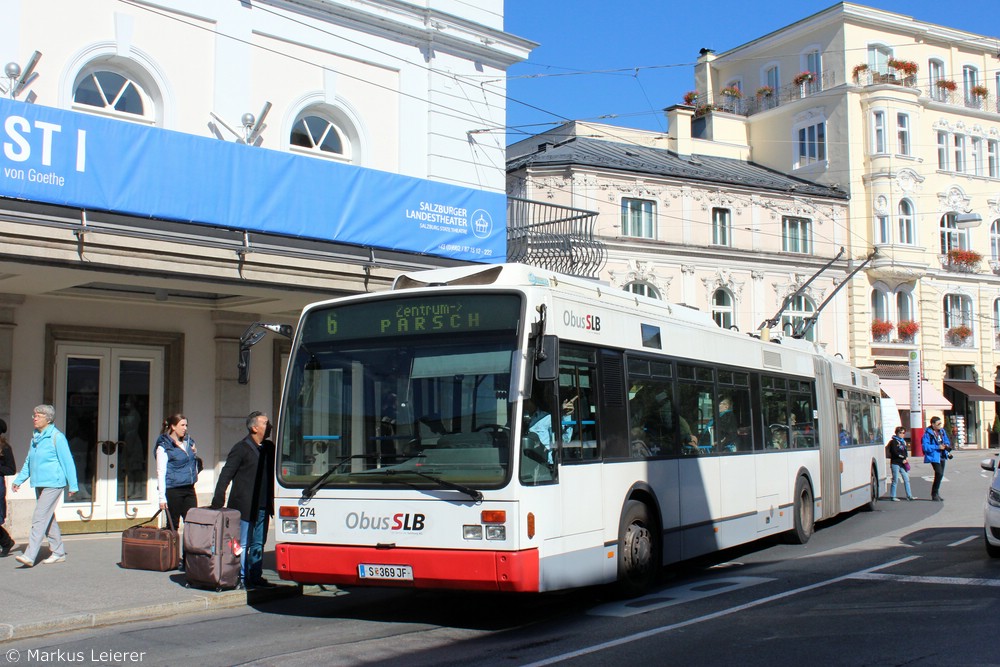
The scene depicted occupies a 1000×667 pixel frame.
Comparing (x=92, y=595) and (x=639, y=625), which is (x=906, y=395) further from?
(x=92, y=595)

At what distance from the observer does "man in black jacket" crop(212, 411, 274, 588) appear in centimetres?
1070

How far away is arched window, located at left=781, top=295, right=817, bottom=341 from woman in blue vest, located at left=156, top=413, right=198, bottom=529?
33.5m

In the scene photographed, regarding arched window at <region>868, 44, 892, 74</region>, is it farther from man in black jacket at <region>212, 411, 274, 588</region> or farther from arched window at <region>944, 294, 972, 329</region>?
man in black jacket at <region>212, 411, 274, 588</region>

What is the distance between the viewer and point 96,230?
39.5ft

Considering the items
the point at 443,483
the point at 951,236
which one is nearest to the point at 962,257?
the point at 951,236

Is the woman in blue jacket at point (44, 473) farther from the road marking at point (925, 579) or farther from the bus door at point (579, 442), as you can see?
the road marking at point (925, 579)

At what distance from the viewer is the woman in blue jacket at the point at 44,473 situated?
11.7 meters

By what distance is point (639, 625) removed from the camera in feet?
28.2

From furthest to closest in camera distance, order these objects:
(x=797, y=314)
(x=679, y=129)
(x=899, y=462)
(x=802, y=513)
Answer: (x=679, y=129), (x=797, y=314), (x=899, y=462), (x=802, y=513)

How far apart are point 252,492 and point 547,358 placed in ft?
13.2

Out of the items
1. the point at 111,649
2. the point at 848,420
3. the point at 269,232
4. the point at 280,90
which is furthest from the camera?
the point at 848,420

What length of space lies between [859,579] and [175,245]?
8.61 metres

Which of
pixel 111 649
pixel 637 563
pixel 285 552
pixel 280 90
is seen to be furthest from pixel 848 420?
pixel 111 649

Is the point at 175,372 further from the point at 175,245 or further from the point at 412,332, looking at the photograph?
the point at 412,332
